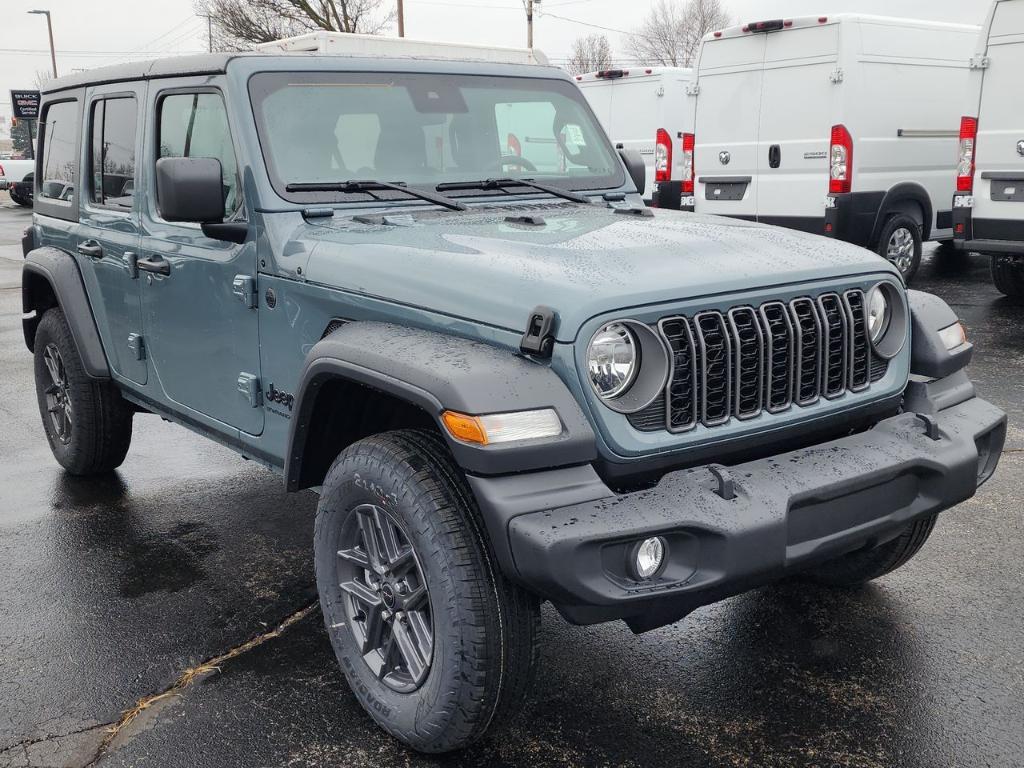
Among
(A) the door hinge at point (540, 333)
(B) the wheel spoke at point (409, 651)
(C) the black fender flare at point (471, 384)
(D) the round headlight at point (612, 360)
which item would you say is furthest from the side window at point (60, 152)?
(D) the round headlight at point (612, 360)

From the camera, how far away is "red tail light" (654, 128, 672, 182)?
1307cm

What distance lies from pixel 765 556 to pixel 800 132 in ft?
28.5

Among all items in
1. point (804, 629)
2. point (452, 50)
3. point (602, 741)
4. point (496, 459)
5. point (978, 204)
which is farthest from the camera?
point (978, 204)

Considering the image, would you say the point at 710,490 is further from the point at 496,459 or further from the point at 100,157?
the point at 100,157

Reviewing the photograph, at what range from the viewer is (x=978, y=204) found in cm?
907

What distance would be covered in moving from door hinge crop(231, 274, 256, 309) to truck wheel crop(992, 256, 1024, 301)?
8616 millimetres

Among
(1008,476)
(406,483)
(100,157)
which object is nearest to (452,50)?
(100,157)

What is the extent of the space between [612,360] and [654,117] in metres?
11.3

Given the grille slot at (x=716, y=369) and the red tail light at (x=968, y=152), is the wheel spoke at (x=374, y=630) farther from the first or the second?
the red tail light at (x=968, y=152)

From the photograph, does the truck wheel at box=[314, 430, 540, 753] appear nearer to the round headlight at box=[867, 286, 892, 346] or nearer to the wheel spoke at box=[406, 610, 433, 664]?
the wheel spoke at box=[406, 610, 433, 664]

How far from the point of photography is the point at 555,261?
9.39ft

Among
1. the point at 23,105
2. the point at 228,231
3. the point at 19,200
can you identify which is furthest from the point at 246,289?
the point at 23,105

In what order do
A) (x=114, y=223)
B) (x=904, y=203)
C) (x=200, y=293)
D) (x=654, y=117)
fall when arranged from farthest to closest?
(x=654, y=117) < (x=904, y=203) < (x=114, y=223) < (x=200, y=293)

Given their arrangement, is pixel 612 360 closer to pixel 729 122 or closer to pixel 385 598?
pixel 385 598
